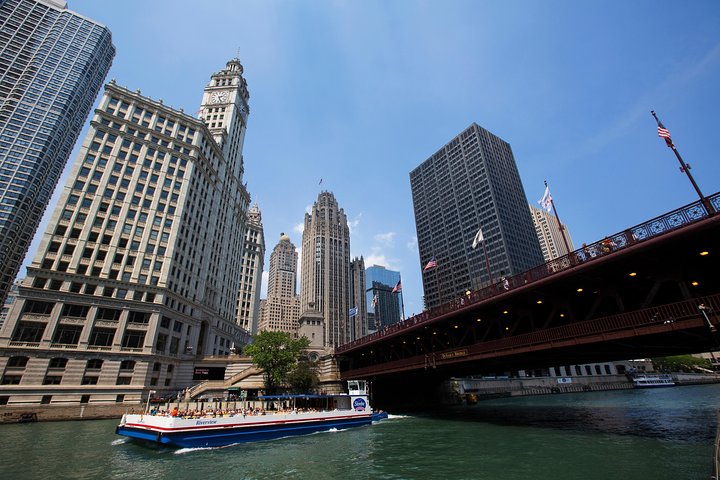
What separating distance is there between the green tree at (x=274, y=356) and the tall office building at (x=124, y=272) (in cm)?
1515

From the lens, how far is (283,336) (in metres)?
54.2

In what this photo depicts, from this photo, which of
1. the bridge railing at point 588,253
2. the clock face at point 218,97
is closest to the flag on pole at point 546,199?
the bridge railing at point 588,253

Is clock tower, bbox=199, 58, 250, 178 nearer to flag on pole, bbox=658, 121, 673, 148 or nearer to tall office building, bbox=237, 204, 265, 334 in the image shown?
tall office building, bbox=237, 204, 265, 334

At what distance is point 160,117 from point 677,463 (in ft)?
271

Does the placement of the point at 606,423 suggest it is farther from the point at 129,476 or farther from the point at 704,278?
the point at 129,476

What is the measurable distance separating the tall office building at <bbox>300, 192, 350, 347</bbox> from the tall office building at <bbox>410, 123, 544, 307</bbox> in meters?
43.0

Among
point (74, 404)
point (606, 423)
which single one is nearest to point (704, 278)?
point (606, 423)

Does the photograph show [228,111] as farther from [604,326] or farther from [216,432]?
[604,326]

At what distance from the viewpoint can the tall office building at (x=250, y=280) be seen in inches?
4304

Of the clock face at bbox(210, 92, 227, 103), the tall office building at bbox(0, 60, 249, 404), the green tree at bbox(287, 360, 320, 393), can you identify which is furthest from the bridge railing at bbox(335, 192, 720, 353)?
the clock face at bbox(210, 92, 227, 103)

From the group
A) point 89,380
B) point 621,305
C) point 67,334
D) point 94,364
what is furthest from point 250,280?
point 621,305

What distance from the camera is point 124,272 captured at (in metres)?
51.7

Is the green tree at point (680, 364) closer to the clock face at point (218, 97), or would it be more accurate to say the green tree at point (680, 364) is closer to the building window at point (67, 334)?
the building window at point (67, 334)

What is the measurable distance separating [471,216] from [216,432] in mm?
145551
